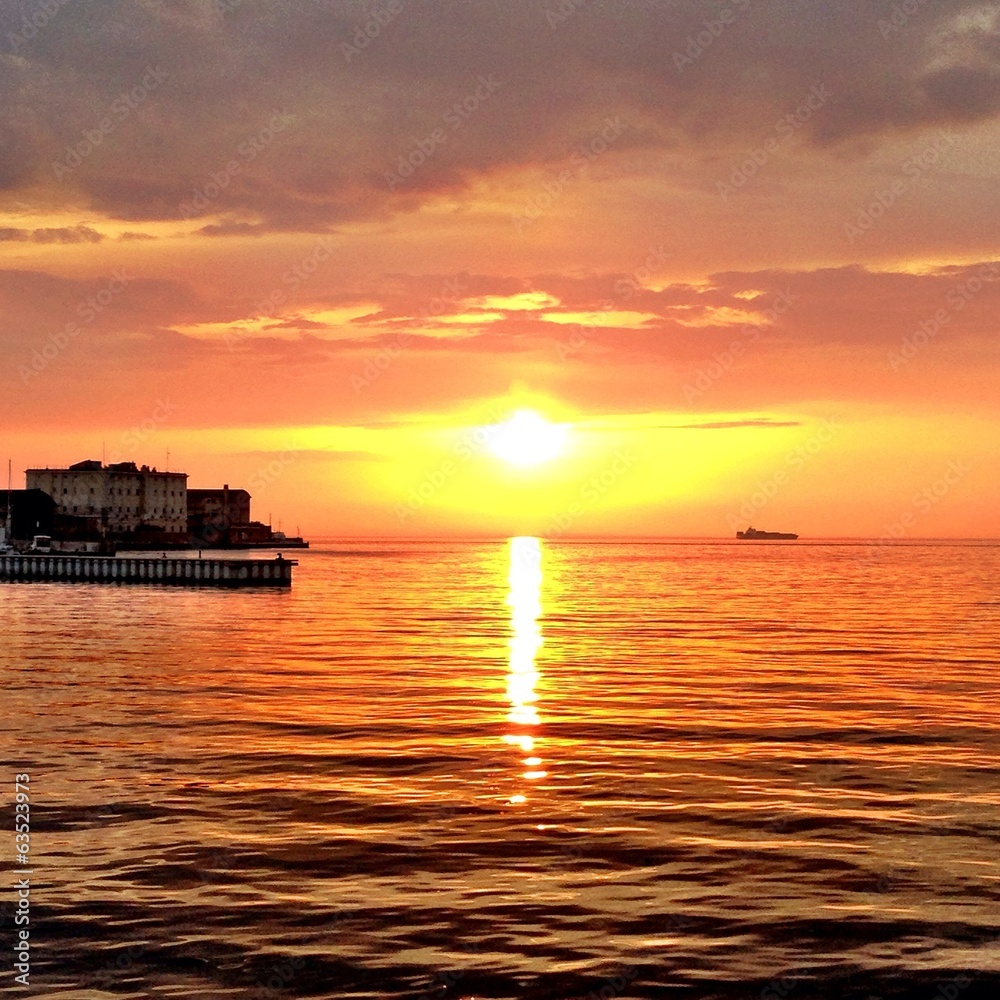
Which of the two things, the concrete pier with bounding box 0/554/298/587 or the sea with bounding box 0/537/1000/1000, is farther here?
the concrete pier with bounding box 0/554/298/587

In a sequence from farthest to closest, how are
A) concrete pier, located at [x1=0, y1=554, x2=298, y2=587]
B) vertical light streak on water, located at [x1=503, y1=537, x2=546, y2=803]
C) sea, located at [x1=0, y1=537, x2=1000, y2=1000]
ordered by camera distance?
concrete pier, located at [x1=0, y1=554, x2=298, y2=587] < vertical light streak on water, located at [x1=503, y1=537, x2=546, y2=803] < sea, located at [x1=0, y1=537, x2=1000, y2=1000]

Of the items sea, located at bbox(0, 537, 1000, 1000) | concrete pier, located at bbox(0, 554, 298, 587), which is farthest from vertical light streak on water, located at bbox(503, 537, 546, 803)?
concrete pier, located at bbox(0, 554, 298, 587)

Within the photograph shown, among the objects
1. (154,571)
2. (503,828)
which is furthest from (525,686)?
(154,571)

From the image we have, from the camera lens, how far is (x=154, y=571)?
125m

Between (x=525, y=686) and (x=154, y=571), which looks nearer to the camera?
(x=525, y=686)

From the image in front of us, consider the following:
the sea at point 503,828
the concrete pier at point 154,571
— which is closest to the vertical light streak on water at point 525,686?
the sea at point 503,828

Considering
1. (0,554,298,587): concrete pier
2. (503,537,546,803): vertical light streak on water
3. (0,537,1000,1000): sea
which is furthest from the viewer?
(0,554,298,587): concrete pier

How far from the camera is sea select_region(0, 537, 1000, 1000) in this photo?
13.7 meters

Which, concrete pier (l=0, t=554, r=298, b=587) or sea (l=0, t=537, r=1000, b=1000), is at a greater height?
concrete pier (l=0, t=554, r=298, b=587)

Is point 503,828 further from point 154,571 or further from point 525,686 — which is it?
point 154,571

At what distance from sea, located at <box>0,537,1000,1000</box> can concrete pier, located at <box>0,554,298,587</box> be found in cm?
6888

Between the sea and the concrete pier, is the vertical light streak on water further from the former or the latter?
the concrete pier

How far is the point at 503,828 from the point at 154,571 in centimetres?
10976

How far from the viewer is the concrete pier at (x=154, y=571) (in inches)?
4638
